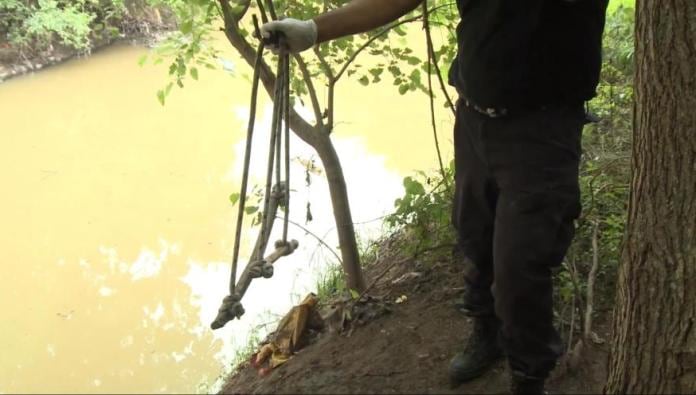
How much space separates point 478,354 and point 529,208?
1.77 feet

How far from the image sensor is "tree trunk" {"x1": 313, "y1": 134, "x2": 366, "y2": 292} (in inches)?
95.0

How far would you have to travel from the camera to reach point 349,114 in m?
6.69

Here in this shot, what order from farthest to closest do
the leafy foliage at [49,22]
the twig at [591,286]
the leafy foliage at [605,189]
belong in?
the leafy foliage at [49,22], the leafy foliage at [605,189], the twig at [591,286]

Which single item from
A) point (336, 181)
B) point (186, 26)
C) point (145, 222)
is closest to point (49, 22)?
point (145, 222)

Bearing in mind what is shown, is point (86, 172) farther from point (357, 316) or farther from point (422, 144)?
point (357, 316)

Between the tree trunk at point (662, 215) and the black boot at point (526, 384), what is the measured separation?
204 millimetres

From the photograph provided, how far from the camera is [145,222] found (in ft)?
16.8

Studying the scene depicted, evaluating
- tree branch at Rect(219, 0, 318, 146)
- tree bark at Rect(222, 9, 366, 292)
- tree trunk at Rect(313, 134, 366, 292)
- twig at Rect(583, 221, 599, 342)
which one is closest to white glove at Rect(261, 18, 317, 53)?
tree branch at Rect(219, 0, 318, 146)

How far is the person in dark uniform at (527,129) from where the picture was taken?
137cm

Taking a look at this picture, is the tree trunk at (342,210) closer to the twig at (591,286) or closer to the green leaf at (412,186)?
the green leaf at (412,186)

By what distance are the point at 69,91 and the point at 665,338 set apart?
30.5ft

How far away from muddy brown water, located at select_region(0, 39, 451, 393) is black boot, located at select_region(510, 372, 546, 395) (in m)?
1.60

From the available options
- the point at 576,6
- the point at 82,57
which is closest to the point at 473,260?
the point at 576,6

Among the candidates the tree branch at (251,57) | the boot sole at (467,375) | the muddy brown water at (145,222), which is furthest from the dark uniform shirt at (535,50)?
the muddy brown water at (145,222)
